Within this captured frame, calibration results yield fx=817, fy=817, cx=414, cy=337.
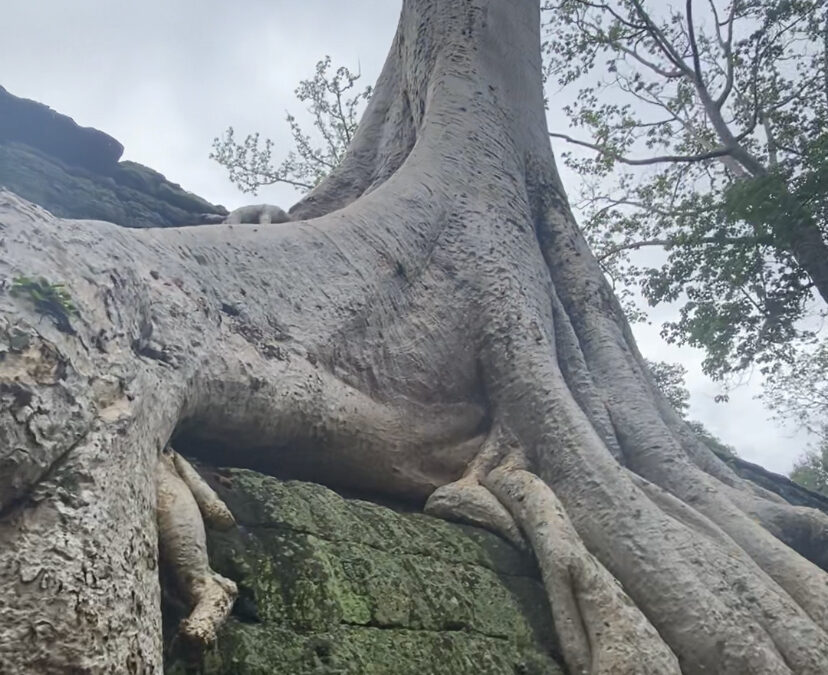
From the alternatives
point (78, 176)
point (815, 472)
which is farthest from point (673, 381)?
point (78, 176)

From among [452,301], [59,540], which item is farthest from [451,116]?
[59,540]

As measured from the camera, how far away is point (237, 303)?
8.20ft

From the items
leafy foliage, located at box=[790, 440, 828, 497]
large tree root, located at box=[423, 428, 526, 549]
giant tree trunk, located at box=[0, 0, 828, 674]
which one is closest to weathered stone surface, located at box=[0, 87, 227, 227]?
giant tree trunk, located at box=[0, 0, 828, 674]

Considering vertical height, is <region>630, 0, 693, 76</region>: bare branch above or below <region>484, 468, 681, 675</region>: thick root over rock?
above

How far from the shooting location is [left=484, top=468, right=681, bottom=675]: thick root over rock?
7.00 ft

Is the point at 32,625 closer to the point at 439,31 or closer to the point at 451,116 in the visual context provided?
the point at 451,116

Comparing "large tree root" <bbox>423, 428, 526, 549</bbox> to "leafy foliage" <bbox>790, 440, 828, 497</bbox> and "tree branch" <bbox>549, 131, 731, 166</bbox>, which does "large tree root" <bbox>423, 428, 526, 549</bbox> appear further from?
"leafy foliage" <bbox>790, 440, 828, 497</bbox>

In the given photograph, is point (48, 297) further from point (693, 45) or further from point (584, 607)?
point (693, 45)

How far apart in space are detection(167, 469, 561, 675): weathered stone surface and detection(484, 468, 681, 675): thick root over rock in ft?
0.22

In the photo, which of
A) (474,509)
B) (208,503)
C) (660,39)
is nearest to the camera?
(208,503)

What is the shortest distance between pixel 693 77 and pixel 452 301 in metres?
6.09

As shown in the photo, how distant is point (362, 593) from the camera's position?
1.92 metres

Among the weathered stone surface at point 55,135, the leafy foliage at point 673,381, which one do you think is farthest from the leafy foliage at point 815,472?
the weathered stone surface at point 55,135

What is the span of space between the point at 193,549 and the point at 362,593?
0.44 m
